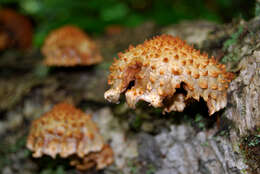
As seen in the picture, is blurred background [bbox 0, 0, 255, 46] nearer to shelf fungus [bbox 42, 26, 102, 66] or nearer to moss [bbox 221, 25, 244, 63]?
shelf fungus [bbox 42, 26, 102, 66]

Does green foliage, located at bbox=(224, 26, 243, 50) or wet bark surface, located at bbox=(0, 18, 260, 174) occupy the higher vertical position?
green foliage, located at bbox=(224, 26, 243, 50)

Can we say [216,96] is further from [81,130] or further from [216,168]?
[81,130]

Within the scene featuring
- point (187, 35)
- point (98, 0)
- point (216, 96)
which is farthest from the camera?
A: point (98, 0)

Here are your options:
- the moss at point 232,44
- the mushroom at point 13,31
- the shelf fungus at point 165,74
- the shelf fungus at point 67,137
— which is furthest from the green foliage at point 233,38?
the mushroom at point 13,31

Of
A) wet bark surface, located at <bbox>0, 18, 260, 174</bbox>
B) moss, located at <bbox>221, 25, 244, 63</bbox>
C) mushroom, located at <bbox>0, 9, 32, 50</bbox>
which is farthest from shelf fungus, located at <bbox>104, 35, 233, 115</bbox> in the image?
mushroom, located at <bbox>0, 9, 32, 50</bbox>

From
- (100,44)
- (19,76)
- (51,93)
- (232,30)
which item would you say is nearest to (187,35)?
(232,30)

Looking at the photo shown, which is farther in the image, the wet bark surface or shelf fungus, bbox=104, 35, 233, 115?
the wet bark surface

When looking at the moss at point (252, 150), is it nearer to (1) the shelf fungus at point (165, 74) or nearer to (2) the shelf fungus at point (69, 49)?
(1) the shelf fungus at point (165, 74)
